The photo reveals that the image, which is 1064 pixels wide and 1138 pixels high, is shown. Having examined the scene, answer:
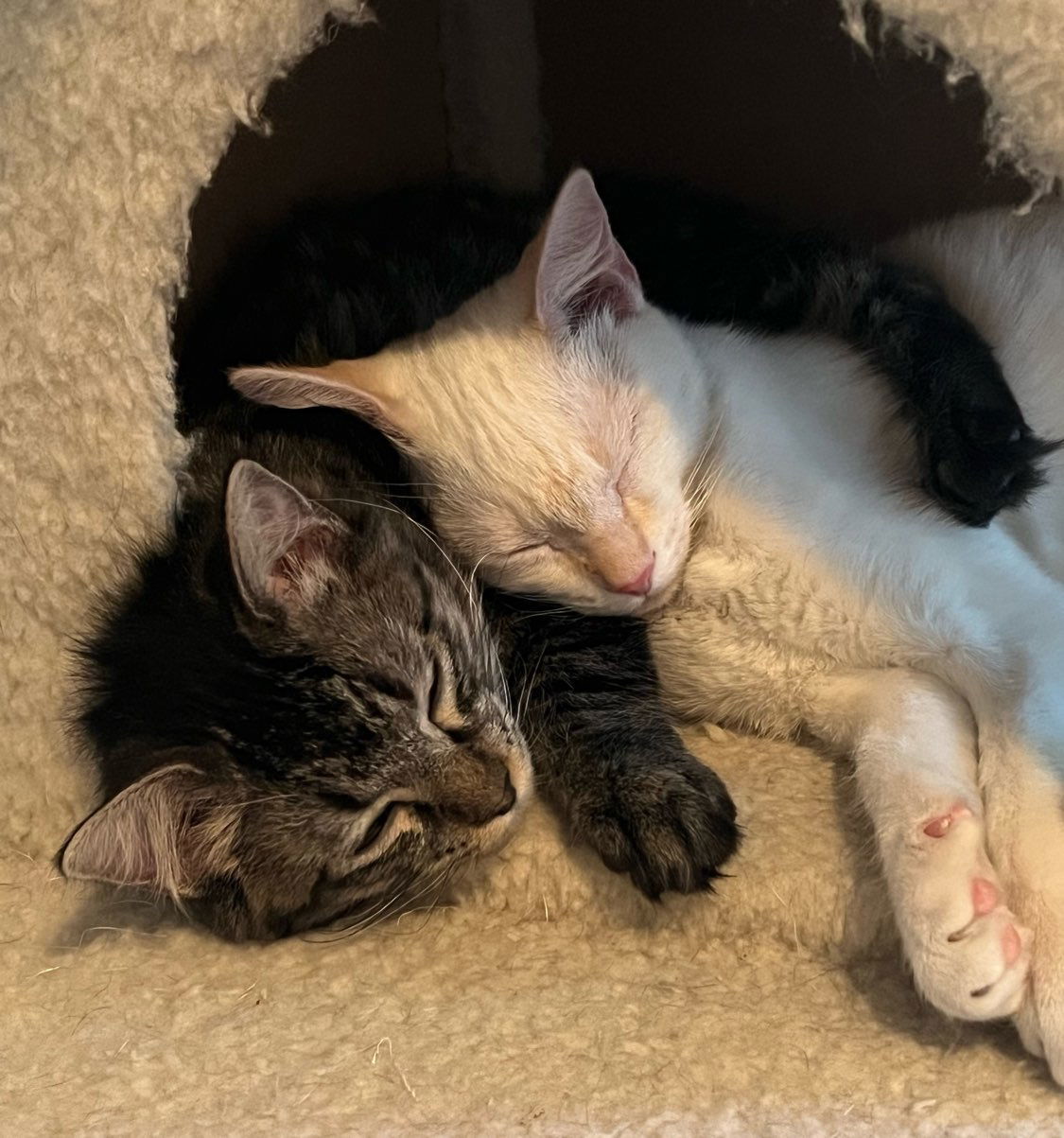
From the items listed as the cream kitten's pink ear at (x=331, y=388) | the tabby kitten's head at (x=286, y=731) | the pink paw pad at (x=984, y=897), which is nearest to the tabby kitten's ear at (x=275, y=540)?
the tabby kitten's head at (x=286, y=731)

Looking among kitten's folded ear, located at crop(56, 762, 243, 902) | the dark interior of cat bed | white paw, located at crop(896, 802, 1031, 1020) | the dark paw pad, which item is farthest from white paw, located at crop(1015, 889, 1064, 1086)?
the dark interior of cat bed

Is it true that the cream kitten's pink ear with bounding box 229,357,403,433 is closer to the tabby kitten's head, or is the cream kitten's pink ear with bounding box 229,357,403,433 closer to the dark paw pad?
the tabby kitten's head

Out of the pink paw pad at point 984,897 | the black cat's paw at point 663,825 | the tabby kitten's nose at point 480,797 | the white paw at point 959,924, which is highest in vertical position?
the pink paw pad at point 984,897

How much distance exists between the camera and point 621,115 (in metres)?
1.98

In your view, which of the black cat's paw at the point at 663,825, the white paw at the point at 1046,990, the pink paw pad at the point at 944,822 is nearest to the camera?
the white paw at the point at 1046,990

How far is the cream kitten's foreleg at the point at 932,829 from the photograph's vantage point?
2.82 ft

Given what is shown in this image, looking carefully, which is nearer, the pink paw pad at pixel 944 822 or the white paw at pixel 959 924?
the white paw at pixel 959 924

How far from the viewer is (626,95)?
1960 millimetres

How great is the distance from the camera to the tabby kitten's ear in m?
0.96

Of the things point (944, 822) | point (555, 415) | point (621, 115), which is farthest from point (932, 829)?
point (621, 115)

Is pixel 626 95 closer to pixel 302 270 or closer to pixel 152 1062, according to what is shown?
pixel 302 270

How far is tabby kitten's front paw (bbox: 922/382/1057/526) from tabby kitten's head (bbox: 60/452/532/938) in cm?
50

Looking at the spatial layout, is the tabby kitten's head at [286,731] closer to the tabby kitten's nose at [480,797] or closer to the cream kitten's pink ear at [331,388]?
the tabby kitten's nose at [480,797]

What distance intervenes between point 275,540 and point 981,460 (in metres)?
0.71
